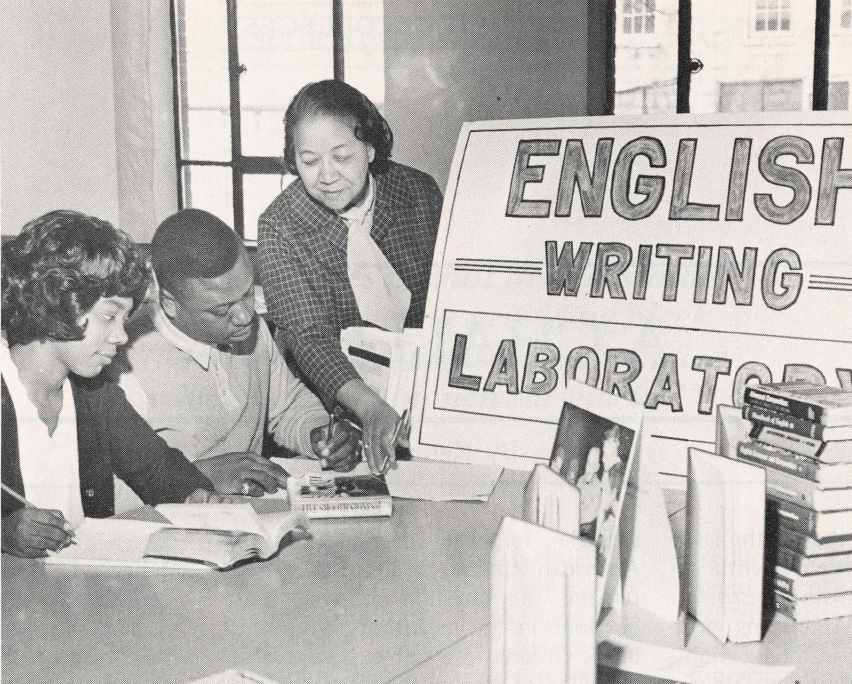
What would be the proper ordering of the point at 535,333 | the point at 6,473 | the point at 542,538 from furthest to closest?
the point at 535,333, the point at 6,473, the point at 542,538

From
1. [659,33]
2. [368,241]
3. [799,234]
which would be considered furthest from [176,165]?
[659,33]

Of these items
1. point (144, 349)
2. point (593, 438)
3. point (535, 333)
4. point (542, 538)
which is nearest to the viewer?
point (542, 538)

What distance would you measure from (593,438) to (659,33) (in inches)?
125

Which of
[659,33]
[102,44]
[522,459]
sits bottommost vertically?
[522,459]

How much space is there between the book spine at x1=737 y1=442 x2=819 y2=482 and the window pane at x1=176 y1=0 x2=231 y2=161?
120cm

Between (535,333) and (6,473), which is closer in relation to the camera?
(6,473)

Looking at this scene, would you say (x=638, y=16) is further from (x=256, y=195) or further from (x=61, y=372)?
(x=61, y=372)

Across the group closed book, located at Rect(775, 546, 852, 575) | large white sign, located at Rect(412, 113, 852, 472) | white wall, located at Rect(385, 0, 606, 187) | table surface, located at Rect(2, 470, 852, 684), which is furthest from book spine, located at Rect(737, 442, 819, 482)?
white wall, located at Rect(385, 0, 606, 187)

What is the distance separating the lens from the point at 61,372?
191 cm

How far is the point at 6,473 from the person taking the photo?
1.86m

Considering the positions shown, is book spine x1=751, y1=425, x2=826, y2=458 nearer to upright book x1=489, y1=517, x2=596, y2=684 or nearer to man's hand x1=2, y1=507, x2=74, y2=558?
upright book x1=489, y1=517, x2=596, y2=684

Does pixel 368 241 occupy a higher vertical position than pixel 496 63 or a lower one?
lower

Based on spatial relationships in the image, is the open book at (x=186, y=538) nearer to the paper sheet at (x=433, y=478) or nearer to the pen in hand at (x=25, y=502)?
the pen in hand at (x=25, y=502)

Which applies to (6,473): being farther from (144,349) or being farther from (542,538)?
(542,538)
